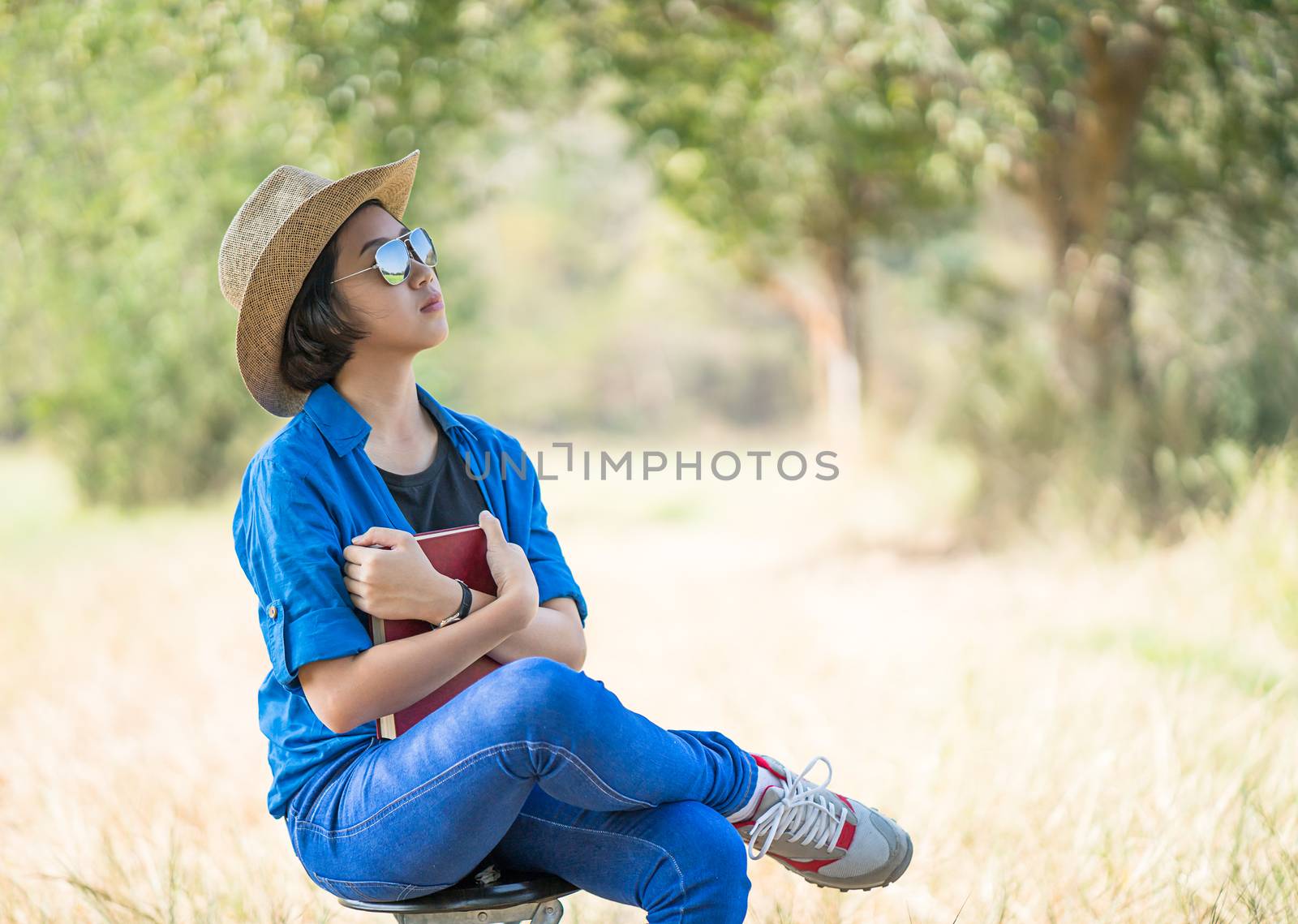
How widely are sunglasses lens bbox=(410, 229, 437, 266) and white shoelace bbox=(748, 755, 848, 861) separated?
1183mm

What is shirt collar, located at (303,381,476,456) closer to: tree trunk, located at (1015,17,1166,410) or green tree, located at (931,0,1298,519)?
green tree, located at (931,0,1298,519)

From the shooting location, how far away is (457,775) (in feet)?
6.26

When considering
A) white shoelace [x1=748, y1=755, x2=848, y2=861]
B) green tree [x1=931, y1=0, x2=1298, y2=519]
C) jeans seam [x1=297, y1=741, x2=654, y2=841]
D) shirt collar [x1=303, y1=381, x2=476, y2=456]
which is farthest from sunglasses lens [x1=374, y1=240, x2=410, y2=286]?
green tree [x1=931, y1=0, x2=1298, y2=519]

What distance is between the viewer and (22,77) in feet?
20.2

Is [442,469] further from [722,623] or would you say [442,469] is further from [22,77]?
[22,77]

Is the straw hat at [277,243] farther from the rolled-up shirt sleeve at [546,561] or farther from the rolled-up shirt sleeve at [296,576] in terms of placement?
the rolled-up shirt sleeve at [546,561]

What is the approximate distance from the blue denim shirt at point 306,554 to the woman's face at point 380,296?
15cm

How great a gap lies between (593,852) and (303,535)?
721 millimetres

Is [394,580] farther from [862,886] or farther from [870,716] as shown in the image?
[870,716]

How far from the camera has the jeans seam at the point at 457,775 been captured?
188 centimetres

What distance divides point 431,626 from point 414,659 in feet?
0.48

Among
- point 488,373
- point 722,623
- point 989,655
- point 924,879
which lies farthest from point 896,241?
point 488,373

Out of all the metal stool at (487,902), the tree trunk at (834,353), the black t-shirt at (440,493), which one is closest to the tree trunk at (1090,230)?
the tree trunk at (834,353)

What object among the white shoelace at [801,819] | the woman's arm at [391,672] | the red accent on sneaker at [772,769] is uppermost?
the woman's arm at [391,672]
